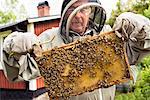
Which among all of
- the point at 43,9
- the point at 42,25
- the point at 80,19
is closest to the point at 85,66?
the point at 80,19

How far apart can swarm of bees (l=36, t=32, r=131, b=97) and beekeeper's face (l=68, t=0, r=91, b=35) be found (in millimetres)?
103

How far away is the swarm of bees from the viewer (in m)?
1.64

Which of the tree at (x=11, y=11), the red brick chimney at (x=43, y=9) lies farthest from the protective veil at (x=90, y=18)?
the tree at (x=11, y=11)

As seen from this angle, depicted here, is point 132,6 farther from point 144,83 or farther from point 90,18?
point 90,18

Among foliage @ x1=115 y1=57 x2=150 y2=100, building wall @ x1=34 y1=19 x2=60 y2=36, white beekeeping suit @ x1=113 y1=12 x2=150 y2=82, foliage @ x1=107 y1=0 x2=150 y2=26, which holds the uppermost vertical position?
foliage @ x1=107 y1=0 x2=150 y2=26

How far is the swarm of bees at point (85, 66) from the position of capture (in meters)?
1.64

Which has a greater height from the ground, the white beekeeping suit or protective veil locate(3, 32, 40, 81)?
the white beekeeping suit

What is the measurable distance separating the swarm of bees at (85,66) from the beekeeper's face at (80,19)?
0.34 ft

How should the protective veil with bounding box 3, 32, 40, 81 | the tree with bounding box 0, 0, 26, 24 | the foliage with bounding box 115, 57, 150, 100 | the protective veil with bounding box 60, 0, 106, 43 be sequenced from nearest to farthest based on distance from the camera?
1. the protective veil with bounding box 3, 32, 40, 81
2. the protective veil with bounding box 60, 0, 106, 43
3. the foliage with bounding box 115, 57, 150, 100
4. the tree with bounding box 0, 0, 26, 24

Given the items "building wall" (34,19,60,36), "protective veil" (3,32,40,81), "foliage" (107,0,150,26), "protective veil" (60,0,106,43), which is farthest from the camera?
"foliage" (107,0,150,26)

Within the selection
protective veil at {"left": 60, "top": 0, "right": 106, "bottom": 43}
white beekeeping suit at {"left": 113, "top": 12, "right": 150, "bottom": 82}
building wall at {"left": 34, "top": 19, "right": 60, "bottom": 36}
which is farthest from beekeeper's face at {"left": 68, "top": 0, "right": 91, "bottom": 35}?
building wall at {"left": 34, "top": 19, "right": 60, "bottom": 36}

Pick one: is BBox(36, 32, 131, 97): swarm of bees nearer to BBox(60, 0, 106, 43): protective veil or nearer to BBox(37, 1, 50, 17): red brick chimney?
BBox(60, 0, 106, 43): protective veil

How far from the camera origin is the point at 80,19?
5.71 feet

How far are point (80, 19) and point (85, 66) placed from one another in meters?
0.21
